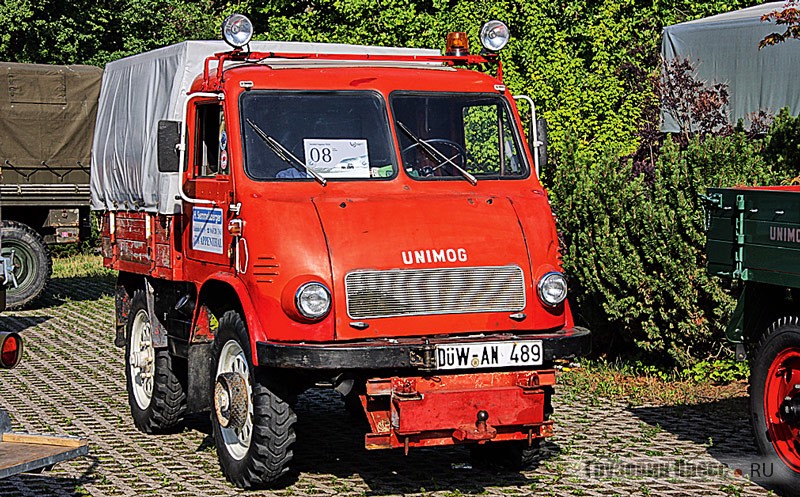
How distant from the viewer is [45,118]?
19.9 m

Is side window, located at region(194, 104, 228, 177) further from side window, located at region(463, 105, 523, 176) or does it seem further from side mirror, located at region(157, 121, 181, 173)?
side window, located at region(463, 105, 523, 176)

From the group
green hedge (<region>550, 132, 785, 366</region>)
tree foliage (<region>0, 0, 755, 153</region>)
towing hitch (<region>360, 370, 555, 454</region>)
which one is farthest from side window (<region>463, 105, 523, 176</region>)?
tree foliage (<region>0, 0, 755, 153</region>)

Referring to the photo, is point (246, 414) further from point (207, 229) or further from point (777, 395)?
point (777, 395)

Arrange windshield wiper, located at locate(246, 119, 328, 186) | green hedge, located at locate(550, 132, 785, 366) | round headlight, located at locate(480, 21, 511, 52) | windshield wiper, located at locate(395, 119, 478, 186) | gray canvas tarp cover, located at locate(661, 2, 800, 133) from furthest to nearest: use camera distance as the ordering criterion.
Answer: gray canvas tarp cover, located at locate(661, 2, 800, 133) < green hedge, located at locate(550, 132, 785, 366) < round headlight, located at locate(480, 21, 511, 52) < windshield wiper, located at locate(395, 119, 478, 186) < windshield wiper, located at locate(246, 119, 328, 186)

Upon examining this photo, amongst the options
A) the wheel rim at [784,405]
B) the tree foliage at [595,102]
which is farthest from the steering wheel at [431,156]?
the tree foliage at [595,102]

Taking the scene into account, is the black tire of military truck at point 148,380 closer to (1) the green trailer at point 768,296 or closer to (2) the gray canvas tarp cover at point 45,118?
(1) the green trailer at point 768,296

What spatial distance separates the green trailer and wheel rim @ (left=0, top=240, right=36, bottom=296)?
497 inches

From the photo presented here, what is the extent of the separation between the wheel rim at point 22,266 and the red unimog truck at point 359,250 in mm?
9727

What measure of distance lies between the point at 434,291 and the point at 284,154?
4.51ft

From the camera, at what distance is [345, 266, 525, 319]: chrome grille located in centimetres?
762

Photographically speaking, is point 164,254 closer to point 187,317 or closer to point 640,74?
point 187,317

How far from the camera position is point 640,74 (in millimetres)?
17609

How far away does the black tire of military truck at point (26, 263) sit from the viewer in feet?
61.6

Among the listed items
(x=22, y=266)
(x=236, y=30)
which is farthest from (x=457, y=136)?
(x=22, y=266)
